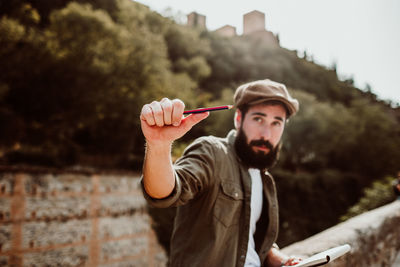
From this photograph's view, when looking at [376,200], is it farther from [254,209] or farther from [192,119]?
[192,119]

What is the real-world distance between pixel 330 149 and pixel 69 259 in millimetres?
17827

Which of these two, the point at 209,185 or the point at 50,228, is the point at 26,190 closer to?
the point at 50,228

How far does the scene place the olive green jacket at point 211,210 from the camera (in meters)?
1.37

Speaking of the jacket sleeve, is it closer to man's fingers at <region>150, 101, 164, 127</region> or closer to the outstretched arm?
the outstretched arm

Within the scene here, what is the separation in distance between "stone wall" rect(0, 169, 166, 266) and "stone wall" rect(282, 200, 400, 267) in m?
8.72

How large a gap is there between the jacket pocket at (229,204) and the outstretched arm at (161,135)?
15.2 inches

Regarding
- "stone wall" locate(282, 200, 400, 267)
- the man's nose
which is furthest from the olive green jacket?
"stone wall" locate(282, 200, 400, 267)

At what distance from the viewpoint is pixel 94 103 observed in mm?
12234

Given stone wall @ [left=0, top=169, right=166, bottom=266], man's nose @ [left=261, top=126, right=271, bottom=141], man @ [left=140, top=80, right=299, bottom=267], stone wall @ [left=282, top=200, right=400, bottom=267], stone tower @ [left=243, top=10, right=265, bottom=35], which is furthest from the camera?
stone tower @ [left=243, top=10, right=265, bottom=35]

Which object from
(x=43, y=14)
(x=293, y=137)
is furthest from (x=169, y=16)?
(x=293, y=137)

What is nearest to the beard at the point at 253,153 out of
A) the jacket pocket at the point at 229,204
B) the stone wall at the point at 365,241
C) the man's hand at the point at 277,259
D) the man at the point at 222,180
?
the man at the point at 222,180

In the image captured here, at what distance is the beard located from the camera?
5.63ft

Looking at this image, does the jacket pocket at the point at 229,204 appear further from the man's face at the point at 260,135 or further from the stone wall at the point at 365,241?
the stone wall at the point at 365,241

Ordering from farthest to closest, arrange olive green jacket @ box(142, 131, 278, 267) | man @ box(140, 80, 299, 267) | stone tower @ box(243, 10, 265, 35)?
1. stone tower @ box(243, 10, 265, 35)
2. olive green jacket @ box(142, 131, 278, 267)
3. man @ box(140, 80, 299, 267)
